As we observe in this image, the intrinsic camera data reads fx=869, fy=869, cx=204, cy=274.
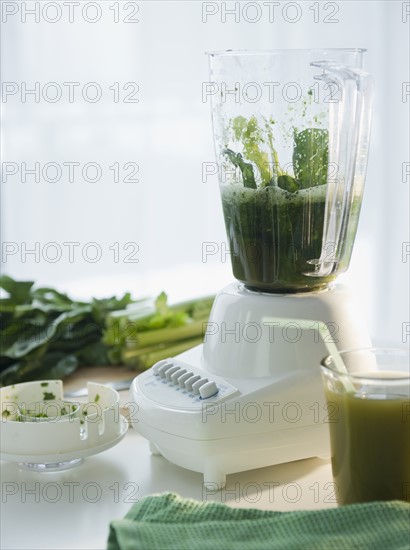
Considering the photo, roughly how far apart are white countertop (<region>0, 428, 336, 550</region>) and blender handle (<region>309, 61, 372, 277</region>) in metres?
0.29

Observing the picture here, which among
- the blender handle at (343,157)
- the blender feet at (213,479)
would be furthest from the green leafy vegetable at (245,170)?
the blender feet at (213,479)

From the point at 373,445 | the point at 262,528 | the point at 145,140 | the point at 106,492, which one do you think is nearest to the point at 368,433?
the point at 373,445

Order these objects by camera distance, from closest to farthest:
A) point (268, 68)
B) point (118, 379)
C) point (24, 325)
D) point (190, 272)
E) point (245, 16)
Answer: point (268, 68) < point (118, 379) < point (24, 325) < point (245, 16) < point (190, 272)

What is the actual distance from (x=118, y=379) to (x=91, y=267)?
1.54 m

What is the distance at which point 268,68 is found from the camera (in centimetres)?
114

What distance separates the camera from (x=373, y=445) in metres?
0.93

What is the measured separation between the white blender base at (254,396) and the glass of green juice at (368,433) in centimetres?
15

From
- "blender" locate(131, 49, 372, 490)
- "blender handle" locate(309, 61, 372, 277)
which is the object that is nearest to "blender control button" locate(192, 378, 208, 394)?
"blender" locate(131, 49, 372, 490)

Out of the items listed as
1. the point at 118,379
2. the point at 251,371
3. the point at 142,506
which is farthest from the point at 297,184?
the point at 118,379

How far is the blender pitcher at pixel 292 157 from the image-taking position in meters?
1.14

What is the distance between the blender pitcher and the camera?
3.75 ft

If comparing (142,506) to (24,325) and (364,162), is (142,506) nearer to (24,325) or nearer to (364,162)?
(364,162)

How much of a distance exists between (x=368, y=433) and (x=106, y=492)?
370 mm

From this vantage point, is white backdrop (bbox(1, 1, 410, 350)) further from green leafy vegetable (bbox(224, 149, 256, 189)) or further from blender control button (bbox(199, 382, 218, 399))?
blender control button (bbox(199, 382, 218, 399))
